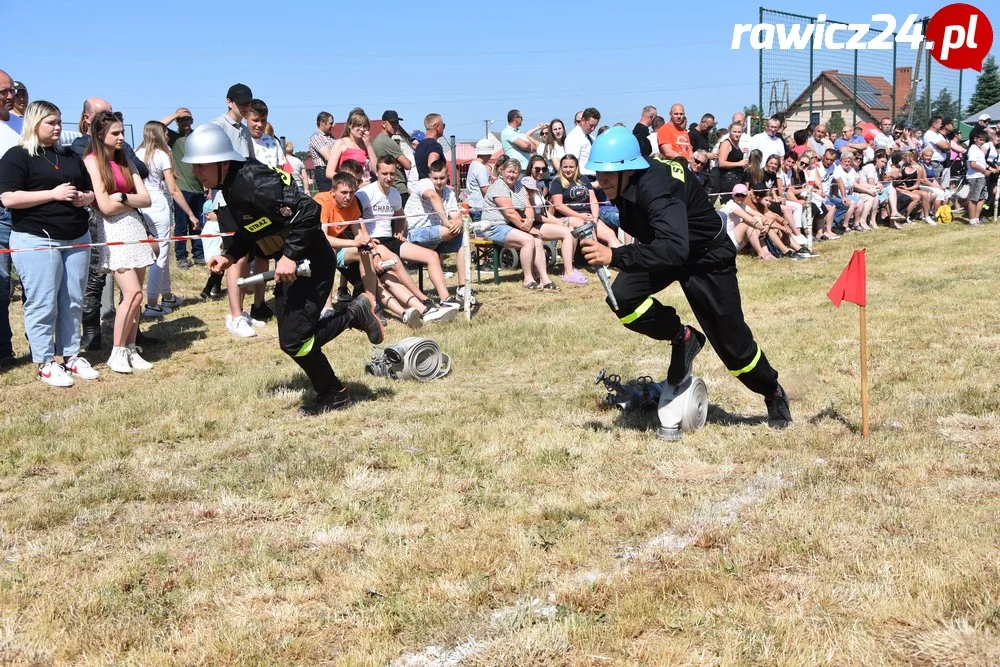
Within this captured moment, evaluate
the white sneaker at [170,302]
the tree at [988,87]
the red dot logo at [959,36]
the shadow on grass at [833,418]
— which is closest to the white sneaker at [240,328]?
the white sneaker at [170,302]

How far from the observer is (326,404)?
6453 mm

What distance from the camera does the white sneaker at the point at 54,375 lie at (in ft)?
24.2

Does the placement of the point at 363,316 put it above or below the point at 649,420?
above

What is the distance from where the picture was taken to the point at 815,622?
331 centimetres

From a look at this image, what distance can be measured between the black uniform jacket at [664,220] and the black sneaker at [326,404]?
2.39 meters

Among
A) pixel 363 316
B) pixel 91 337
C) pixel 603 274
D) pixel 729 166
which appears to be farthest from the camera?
pixel 729 166

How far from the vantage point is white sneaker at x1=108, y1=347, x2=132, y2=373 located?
7.83 meters

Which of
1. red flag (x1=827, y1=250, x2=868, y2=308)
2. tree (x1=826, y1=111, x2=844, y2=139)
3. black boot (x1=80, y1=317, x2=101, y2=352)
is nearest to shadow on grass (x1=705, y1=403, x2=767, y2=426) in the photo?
red flag (x1=827, y1=250, x2=868, y2=308)

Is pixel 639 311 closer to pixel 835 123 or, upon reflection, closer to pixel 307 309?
pixel 307 309

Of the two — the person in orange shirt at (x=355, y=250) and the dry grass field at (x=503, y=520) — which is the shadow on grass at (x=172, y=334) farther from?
the person in orange shirt at (x=355, y=250)

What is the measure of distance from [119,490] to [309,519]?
1203 mm

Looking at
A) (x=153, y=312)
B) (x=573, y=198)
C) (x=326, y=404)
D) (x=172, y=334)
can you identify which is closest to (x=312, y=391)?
(x=326, y=404)

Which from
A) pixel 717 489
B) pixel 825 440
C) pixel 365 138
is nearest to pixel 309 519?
pixel 717 489

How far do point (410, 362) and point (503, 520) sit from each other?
3.01 metres
